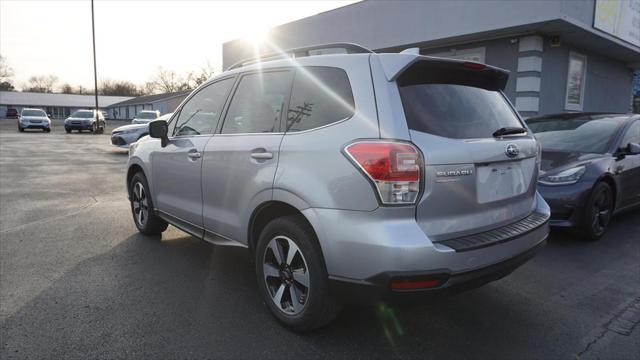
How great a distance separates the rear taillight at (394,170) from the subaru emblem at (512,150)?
781 mm

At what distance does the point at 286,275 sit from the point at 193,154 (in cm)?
153

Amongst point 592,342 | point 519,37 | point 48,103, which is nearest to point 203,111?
point 592,342

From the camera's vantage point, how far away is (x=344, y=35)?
50.8 feet

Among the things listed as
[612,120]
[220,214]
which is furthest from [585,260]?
[220,214]

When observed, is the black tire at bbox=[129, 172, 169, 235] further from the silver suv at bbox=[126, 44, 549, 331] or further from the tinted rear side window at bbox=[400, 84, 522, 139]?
the tinted rear side window at bbox=[400, 84, 522, 139]

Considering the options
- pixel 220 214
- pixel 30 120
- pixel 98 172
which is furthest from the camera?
pixel 30 120

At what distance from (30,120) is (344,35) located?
24190 millimetres

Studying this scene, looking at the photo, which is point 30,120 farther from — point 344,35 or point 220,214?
point 220,214

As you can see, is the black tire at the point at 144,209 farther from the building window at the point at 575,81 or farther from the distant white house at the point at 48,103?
the distant white house at the point at 48,103

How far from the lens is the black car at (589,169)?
15.4 feet

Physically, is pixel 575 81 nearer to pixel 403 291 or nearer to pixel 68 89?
pixel 403 291

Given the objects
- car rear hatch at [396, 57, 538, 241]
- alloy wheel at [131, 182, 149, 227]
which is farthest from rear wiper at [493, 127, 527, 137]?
alloy wheel at [131, 182, 149, 227]

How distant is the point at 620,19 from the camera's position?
40.6 ft

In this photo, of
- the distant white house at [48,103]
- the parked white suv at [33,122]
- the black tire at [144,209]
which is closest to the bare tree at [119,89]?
the distant white house at [48,103]
